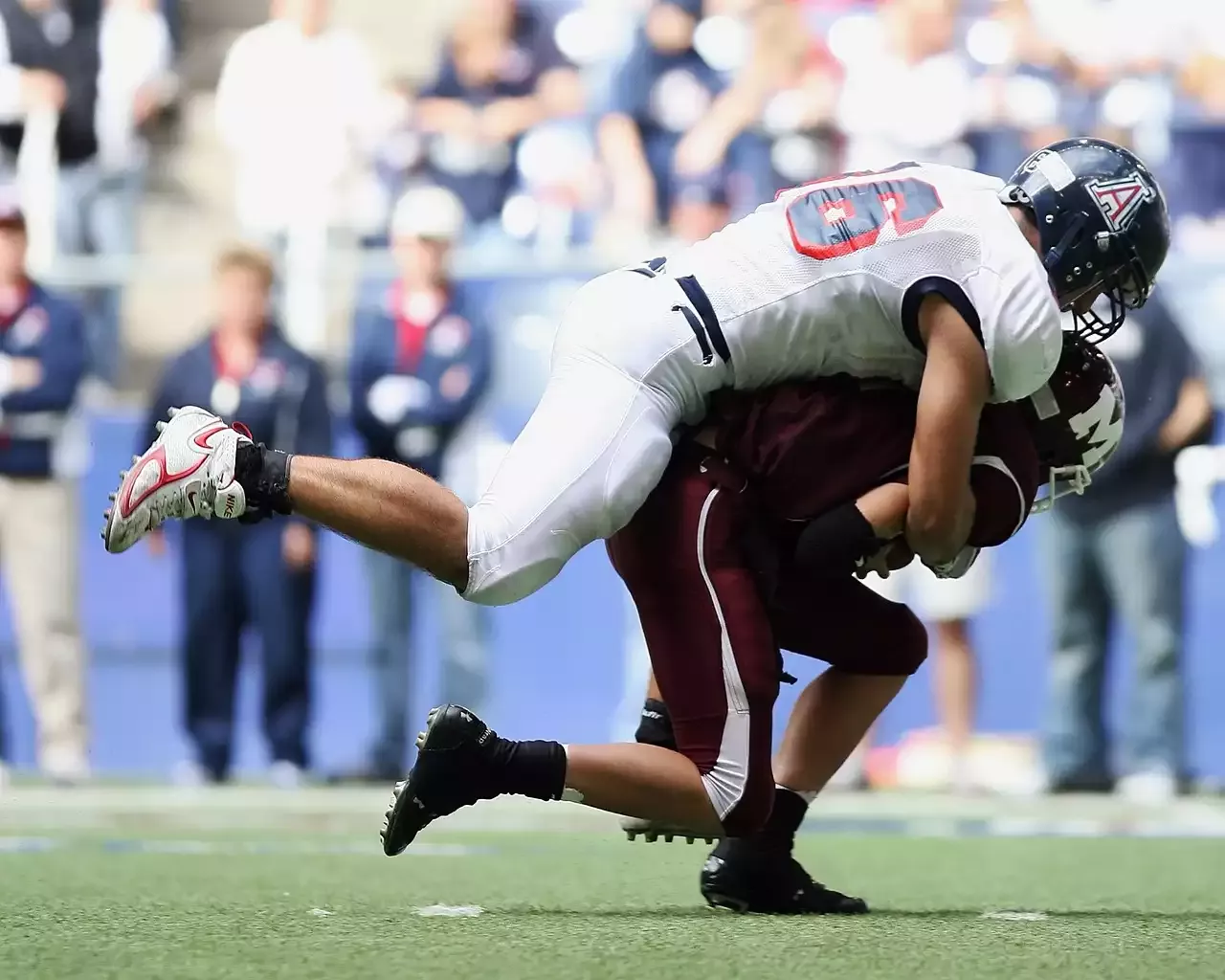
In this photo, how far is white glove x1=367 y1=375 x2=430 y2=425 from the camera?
7.84 m

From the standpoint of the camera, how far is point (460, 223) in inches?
351

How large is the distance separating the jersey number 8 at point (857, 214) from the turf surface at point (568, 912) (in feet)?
3.83

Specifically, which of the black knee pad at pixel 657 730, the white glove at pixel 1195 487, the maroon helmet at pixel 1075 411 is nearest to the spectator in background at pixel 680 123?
the white glove at pixel 1195 487

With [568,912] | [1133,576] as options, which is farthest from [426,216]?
[568,912]

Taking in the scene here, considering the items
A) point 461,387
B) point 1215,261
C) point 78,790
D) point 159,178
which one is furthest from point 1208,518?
point 159,178

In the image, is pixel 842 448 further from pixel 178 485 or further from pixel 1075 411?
pixel 178 485

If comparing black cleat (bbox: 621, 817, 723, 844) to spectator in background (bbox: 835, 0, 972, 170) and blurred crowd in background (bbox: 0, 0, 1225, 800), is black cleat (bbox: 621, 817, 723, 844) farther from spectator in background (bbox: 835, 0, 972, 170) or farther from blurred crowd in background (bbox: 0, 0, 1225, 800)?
spectator in background (bbox: 835, 0, 972, 170)

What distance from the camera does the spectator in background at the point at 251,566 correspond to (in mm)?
7793

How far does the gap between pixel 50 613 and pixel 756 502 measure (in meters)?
4.97

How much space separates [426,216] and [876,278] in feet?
16.2

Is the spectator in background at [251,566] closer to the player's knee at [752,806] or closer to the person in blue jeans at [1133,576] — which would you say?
the person in blue jeans at [1133,576]

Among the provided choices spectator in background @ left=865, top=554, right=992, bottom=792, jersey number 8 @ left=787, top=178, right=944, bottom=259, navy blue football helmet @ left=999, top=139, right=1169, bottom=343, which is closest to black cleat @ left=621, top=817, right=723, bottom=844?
jersey number 8 @ left=787, top=178, right=944, bottom=259

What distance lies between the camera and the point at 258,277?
7852 mm

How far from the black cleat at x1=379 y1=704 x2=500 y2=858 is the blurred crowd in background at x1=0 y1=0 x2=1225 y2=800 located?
457 cm
